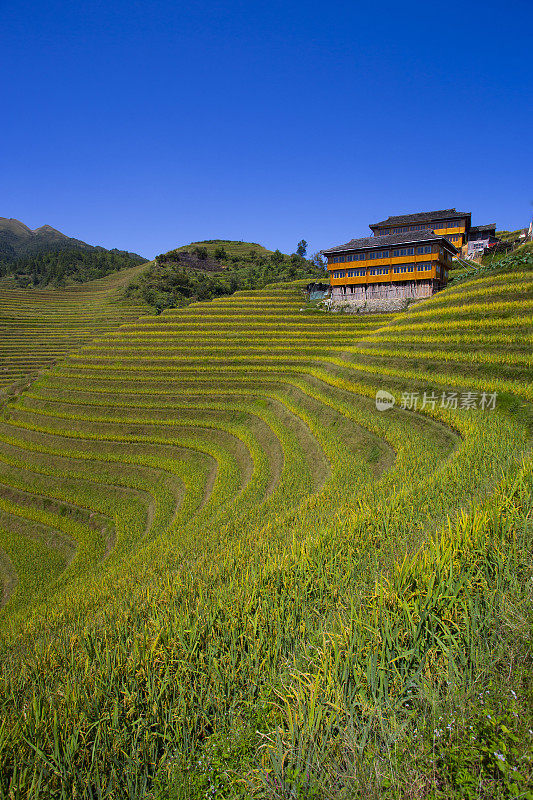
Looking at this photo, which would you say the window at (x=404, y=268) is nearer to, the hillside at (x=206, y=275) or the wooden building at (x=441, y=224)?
the wooden building at (x=441, y=224)

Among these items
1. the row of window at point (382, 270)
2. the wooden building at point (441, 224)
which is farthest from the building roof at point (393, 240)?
the wooden building at point (441, 224)

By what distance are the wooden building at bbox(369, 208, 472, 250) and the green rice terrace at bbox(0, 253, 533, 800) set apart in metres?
27.5

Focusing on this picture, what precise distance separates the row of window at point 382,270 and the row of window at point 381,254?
850mm

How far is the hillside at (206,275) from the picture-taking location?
50.9 meters

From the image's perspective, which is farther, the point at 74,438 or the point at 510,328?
the point at 74,438

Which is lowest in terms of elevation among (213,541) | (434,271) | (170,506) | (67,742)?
(170,506)

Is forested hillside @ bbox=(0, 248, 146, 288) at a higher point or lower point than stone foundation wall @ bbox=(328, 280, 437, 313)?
higher

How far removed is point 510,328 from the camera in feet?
50.9

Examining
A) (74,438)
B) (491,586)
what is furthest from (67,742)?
(74,438)

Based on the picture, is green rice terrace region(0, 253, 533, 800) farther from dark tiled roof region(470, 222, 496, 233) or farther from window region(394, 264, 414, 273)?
dark tiled roof region(470, 222, 496, 233)

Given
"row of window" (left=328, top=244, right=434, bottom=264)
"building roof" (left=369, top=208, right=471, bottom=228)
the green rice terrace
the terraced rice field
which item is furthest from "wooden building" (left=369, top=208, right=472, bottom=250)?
the terraced rice field

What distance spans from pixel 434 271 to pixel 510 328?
16507mm

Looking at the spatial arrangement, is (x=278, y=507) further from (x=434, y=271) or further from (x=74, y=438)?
(x=434, y=271)

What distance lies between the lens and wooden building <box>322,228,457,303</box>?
3000cm
